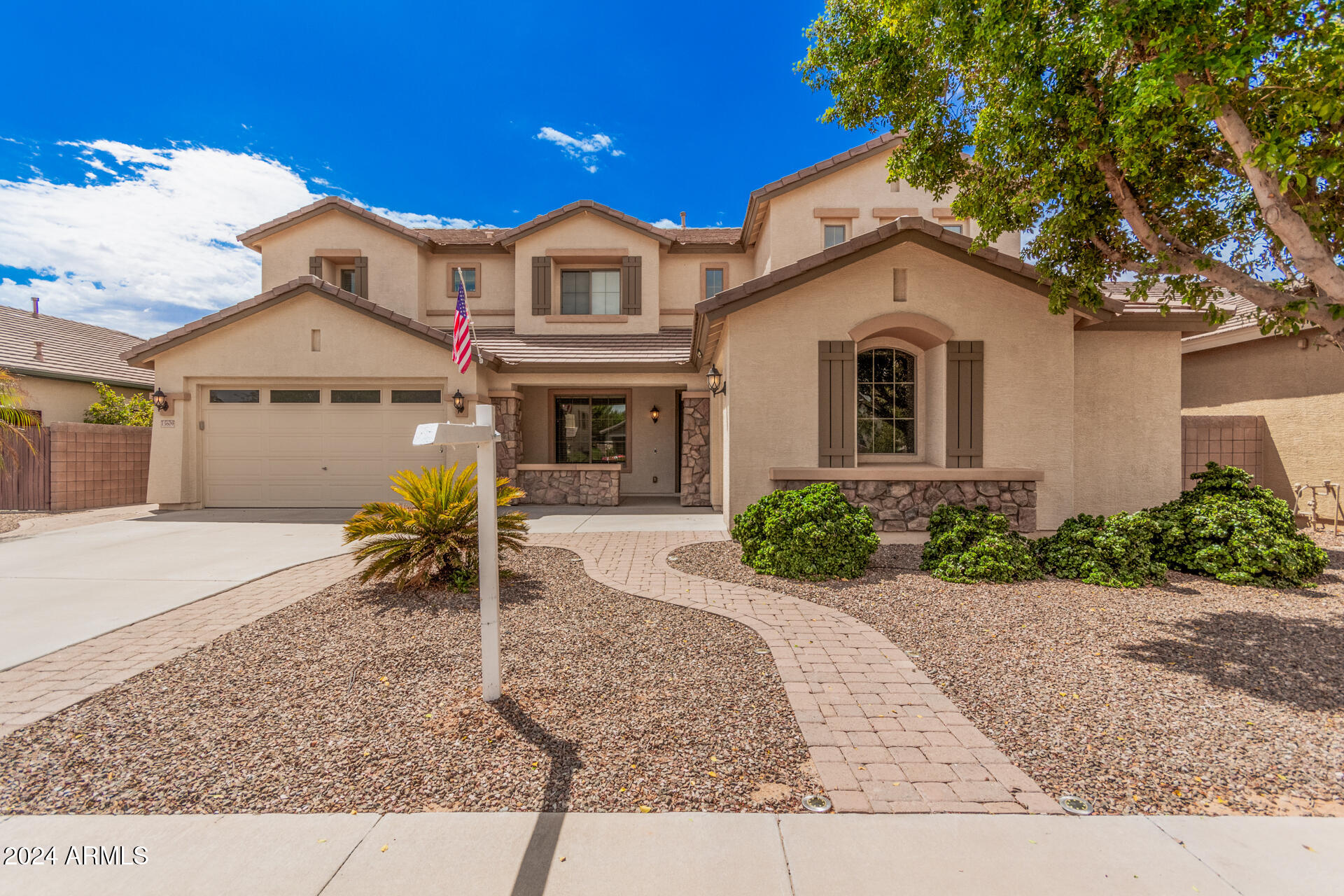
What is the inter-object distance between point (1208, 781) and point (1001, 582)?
3.74 metres

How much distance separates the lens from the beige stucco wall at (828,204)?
44.4 ft

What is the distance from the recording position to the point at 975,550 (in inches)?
261

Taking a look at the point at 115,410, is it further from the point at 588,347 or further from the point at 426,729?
the point at 426,729

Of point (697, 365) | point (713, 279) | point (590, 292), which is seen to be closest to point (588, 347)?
point (590, 292)

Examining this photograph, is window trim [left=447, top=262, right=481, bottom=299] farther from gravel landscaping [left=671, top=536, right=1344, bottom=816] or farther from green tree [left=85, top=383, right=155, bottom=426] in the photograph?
gravel landscaping [left=671, top=536, right=1344, bottom=816]

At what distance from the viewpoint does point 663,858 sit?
2.29 meters

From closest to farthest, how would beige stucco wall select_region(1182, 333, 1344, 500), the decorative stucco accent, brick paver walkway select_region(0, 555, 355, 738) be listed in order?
brick paver walkway select_region(0, 555, 355, 738) < the decorative stucco accent < beige stucco wall select_region(1182, 333, 1344, 500)

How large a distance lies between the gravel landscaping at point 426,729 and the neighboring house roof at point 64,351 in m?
15.5

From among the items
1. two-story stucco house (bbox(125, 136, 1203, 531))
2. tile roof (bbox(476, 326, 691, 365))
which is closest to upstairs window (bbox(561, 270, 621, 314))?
two-story stucco house (bbox(125, 136, 1203, 531))

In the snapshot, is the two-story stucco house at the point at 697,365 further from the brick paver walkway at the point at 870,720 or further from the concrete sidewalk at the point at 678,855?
the concrete sidewalk at the point at 678,855

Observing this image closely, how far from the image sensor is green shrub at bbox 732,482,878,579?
659 cm

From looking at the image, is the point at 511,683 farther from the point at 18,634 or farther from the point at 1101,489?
the point at 1101,489

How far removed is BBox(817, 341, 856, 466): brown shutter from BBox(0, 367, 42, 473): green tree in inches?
559

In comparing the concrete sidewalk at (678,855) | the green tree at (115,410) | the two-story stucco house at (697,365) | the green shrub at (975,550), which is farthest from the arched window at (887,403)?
the green tree at (115,410)
